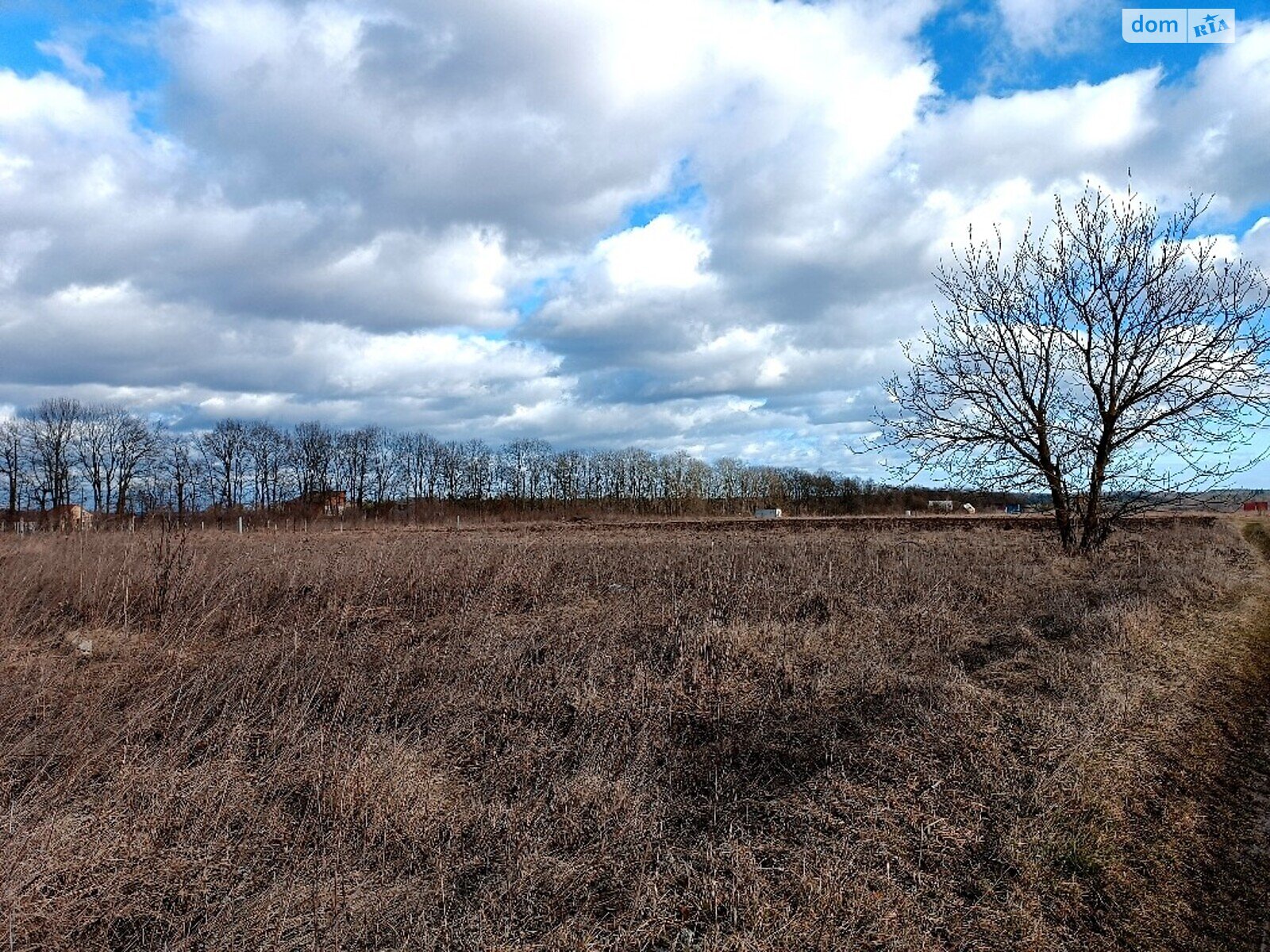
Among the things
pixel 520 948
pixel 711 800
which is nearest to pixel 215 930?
pixel 520 948

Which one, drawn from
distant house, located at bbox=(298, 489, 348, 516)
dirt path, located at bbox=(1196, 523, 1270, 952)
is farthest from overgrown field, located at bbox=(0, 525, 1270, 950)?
distant house, located at bbox=(298, 489, 348, 516)

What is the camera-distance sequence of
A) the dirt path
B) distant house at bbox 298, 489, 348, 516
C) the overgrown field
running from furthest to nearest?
distant house at bbox 298, 489, 348, 516
the overgrown field
the dirt path

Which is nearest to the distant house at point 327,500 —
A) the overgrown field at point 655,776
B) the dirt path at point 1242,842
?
the overgrown field at point 655,776

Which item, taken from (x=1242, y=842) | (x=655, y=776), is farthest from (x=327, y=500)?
(x=1242, y=842)

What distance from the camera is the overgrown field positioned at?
3.98m

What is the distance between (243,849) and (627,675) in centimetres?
389

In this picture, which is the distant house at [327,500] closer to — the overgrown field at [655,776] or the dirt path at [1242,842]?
the overgrown field at [655,776]

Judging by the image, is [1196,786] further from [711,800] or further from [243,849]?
[243,849]

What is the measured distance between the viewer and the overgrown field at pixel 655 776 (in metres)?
3.98

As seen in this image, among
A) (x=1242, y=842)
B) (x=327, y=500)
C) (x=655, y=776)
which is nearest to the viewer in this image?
(x=1242, y=842)

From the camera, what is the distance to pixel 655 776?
18.8 feet

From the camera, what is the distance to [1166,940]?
149 inches

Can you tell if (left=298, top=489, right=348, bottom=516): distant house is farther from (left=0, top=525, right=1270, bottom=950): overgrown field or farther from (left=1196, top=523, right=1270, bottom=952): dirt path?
(left=1196, top=523, right=1270, bottom=952): dirt path

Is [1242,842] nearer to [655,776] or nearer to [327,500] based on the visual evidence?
[655,776]
